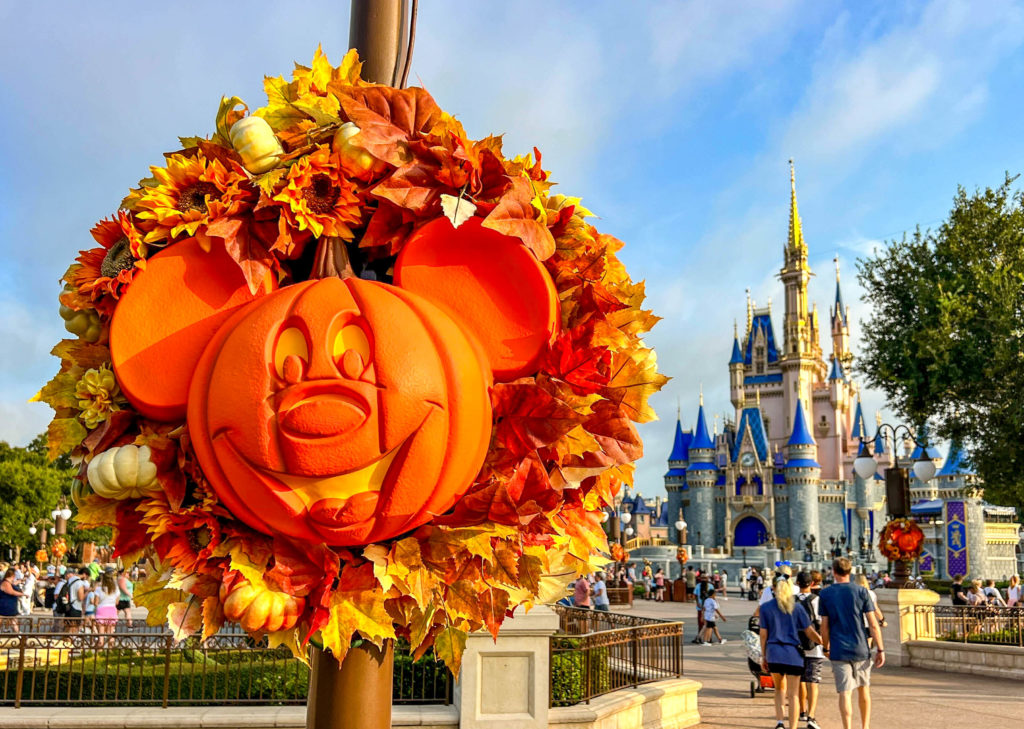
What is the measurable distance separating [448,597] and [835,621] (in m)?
7.19

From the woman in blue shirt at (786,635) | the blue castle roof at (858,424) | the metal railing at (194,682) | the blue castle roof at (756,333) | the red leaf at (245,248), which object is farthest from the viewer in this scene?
the blue castle roof at (756,333)

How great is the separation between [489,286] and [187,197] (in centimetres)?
70

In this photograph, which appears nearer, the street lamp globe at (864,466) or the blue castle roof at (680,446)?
the street lamp globe at (864,466)

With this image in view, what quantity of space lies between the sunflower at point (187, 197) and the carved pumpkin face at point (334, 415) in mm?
223

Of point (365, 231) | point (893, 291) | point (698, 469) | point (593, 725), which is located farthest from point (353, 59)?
point (698, 469)

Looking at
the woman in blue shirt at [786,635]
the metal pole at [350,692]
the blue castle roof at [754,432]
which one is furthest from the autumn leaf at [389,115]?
the blue castle roof at [754,432]

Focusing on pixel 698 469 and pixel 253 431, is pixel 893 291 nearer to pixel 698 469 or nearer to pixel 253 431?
pixel 253 431

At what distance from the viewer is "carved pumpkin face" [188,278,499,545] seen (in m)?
1.80

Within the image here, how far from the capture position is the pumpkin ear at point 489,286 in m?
1.97

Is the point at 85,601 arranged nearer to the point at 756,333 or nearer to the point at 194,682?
the point at 194,682

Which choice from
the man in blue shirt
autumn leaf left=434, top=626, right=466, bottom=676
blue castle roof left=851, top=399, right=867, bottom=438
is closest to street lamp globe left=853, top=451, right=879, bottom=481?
the man in blue shirt

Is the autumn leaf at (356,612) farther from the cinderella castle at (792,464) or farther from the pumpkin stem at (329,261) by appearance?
the cinderella castle at (792,464)

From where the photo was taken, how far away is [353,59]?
2.12 meters

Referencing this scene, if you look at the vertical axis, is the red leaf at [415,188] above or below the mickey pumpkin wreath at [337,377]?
above
